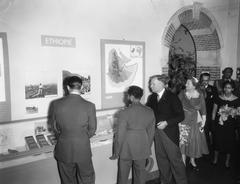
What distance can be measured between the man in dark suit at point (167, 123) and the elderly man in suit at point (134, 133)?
11.5 inches

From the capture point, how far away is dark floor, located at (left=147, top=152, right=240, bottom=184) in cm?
450

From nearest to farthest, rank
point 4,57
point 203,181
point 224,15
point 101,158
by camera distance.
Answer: point 4,57
point 101,158
point 203,181
point 224,15

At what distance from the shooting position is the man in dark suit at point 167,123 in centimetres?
380

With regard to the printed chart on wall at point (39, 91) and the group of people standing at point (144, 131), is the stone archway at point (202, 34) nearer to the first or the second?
the group of people standing at point (144, 131)

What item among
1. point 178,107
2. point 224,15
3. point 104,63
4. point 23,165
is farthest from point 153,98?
point 224,15

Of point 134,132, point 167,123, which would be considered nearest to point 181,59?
point 167,123

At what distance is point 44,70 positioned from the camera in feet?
11.5

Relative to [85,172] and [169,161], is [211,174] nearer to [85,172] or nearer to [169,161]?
[169,161]

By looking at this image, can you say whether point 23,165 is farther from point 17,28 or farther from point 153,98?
point 153,98

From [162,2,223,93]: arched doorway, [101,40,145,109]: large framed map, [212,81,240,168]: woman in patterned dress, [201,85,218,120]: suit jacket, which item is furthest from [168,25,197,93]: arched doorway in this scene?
[101,40,145,109]: large framed map

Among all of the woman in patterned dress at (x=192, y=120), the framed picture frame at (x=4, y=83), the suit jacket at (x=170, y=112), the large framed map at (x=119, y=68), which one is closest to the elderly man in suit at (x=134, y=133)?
the suit jacket at (x=170, y=112)

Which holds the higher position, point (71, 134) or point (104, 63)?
point (104, 63)

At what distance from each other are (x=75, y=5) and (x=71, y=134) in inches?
68.8

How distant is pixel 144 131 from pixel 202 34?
3674 millimetres
